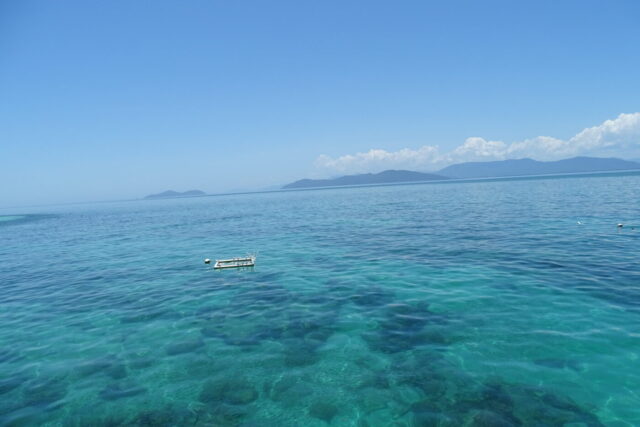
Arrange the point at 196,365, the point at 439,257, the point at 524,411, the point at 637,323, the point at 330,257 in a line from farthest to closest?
the point at 330,257 → the point at 439,257 → the point at 637,323 → the point at 196,365 → the point at 524,411

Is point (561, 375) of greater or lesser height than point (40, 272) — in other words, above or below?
below

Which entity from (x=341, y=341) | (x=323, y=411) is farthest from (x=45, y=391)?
(x=341, y=341)

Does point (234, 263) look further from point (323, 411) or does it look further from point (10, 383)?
point (323, 411)

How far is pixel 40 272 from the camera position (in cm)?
3169

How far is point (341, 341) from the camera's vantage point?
14.8 metres

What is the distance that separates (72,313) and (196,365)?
1308 centimetres

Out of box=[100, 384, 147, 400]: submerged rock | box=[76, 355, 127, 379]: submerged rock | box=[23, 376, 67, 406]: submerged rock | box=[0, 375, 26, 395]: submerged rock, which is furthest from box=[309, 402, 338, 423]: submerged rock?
box=[0, 375, 26, 395]: submerged rock

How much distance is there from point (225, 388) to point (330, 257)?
20.0 meters

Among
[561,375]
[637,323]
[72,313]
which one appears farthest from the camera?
[72,313]

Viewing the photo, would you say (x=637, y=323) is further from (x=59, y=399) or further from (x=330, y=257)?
(x=59, y=399)

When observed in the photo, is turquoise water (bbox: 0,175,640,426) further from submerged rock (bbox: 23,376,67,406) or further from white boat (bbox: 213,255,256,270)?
white boat (bbox: 213,255,256,270)

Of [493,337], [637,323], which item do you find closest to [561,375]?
[493,337]

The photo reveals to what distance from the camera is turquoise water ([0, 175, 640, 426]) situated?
1062cm

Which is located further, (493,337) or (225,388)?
(493,337)
